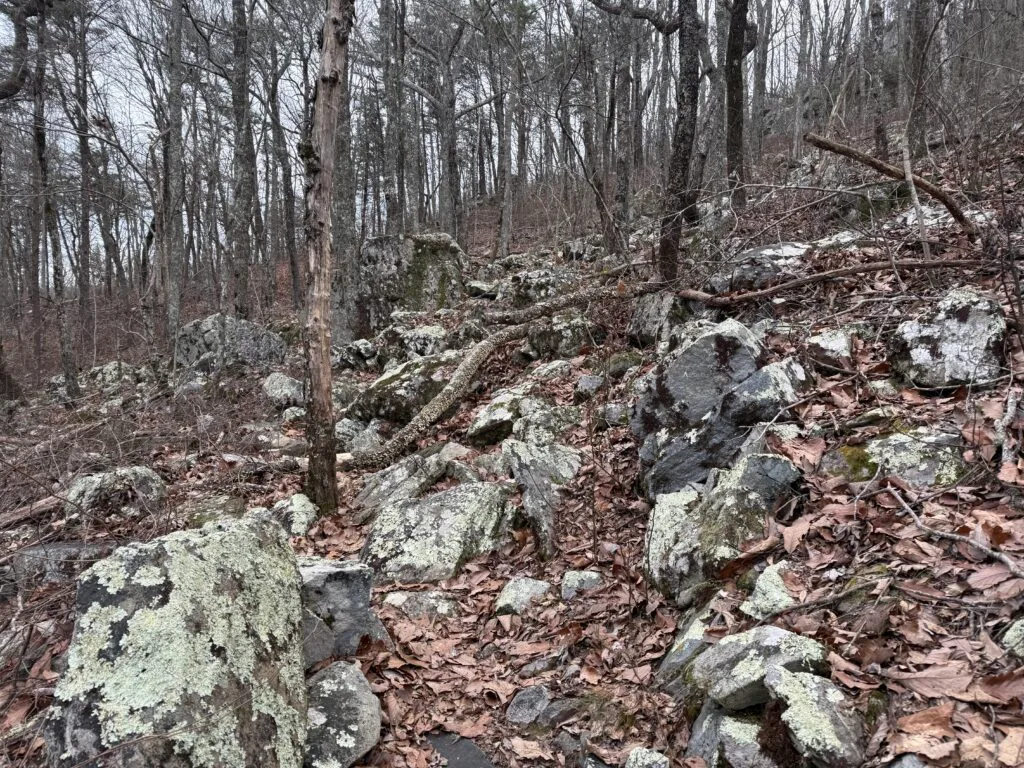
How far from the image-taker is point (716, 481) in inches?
152

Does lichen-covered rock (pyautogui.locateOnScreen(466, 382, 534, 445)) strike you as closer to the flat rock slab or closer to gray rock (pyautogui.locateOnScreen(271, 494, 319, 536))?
gray rock (pyautogui.locateOnScreen(271, 494, 319, 536))

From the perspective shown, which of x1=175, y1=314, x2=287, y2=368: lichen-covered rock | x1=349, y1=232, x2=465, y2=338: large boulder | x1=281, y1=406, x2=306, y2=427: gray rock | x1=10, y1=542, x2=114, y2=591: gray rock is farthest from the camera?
x1=349, y1=232, x2=465, y2=338: large boulder

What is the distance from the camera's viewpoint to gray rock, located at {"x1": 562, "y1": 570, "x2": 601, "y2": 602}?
3.96 m

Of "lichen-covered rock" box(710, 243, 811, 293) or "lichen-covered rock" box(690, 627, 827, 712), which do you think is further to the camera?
"lichen-covered rock" box(710, 243, 811, 293)

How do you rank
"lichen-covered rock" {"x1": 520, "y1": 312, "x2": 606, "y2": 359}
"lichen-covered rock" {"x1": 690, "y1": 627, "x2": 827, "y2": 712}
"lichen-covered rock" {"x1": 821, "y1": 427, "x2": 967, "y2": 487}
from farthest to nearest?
1. "lichen-covered rock" {"x1": 520, "y1": 312, "x2": 606, "y2": 359}
2. "lichen-covered rock" {"x1": 821, "y1": 427, "x2": 967, "y2": 487}
3. "lichen-covered rock" {"x1": 690, "y1": 627, "x2": 827, "y2": 712}

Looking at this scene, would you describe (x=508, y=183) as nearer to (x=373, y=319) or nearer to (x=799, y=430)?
(x=373, y=319)

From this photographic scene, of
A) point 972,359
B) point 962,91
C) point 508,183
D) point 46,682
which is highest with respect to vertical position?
point 508,183

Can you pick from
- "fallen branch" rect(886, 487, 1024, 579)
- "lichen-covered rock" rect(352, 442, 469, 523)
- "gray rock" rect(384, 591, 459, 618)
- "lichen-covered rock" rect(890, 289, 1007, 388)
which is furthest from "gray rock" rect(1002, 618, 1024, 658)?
"lichen-covered rock" rect(352, 442, 469, 523)

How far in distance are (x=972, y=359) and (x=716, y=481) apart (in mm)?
1692

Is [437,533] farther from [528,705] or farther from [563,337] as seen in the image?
[563,337]

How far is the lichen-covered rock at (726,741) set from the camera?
2.28m

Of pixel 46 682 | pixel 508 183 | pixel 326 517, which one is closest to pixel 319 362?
pixel 326 517

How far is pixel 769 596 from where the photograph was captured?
9.48ft

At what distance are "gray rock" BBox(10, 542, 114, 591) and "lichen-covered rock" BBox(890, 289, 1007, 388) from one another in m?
5.66
